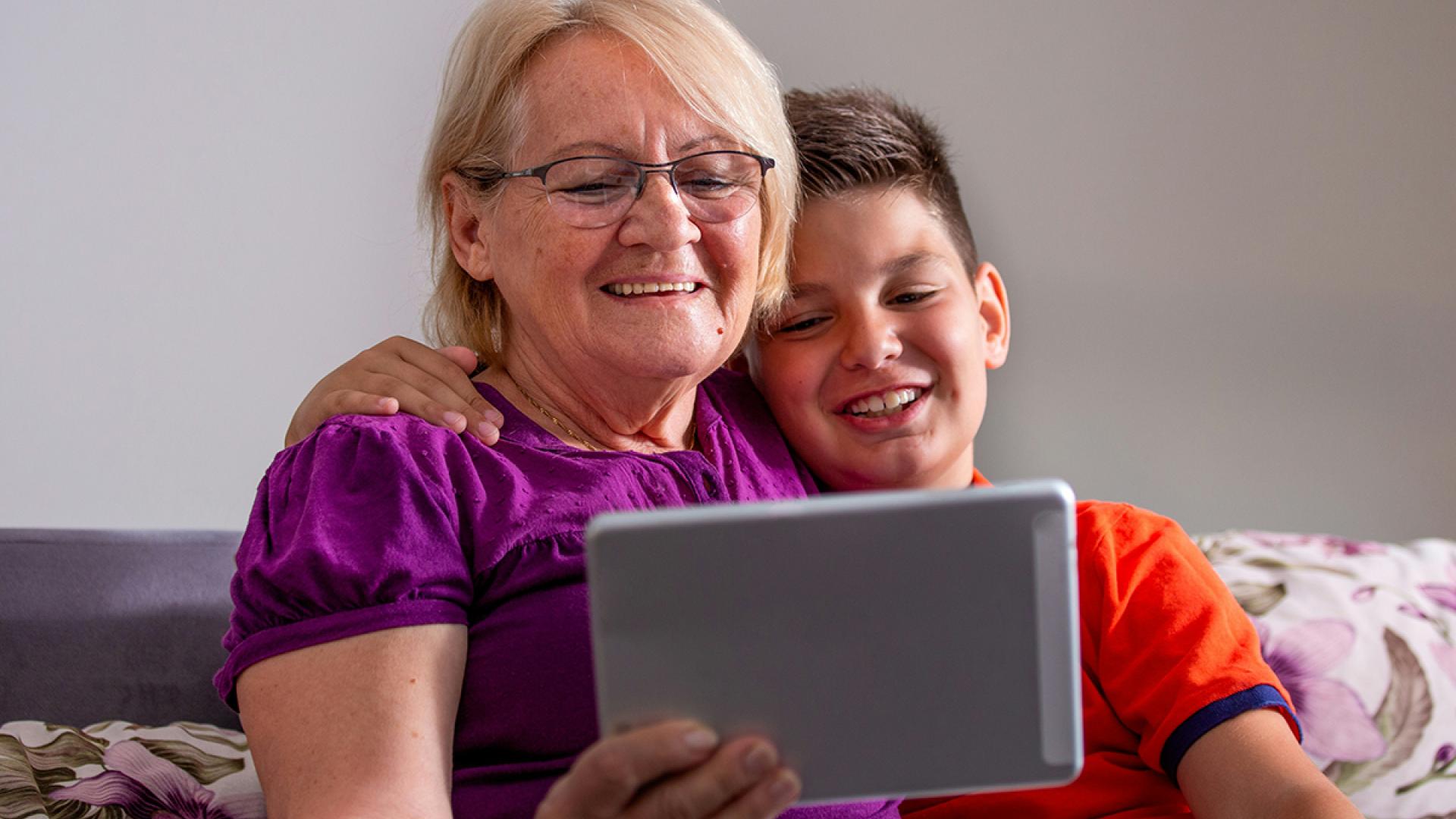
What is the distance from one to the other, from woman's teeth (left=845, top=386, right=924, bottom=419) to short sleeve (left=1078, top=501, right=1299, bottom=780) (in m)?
0.22

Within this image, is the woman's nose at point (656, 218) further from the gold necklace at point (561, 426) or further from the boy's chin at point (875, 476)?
the boy's chin at point (875, 476)

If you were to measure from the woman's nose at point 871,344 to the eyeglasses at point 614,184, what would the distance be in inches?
8.0

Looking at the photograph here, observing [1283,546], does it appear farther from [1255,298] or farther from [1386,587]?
[1255,298]

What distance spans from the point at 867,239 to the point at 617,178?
1.01ft

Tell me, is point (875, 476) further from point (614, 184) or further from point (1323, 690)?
point (1323, 690)

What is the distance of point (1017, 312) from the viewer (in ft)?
8.18

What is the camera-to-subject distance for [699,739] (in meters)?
0.74

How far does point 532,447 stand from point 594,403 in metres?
0.14

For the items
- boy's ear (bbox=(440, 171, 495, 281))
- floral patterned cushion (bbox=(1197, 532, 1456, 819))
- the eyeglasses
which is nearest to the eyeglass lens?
the eyeglasses

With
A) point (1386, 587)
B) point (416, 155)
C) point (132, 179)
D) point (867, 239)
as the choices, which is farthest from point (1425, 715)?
point (132, 179)

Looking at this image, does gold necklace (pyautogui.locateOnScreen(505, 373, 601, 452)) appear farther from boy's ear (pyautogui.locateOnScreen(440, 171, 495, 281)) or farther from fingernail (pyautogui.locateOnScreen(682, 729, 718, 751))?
fingernail (pyautogui.locateOnScreen(682, 729, 718, 751))

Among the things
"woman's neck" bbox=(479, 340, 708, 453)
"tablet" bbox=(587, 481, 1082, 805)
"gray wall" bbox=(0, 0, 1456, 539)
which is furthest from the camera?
"gray wall" bbox=(0, 0, 1456, 539)

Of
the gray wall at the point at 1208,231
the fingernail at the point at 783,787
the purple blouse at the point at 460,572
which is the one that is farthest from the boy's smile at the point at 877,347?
the gray wall at the point at 1208,231

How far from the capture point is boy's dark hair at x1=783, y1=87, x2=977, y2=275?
55.9 inches
